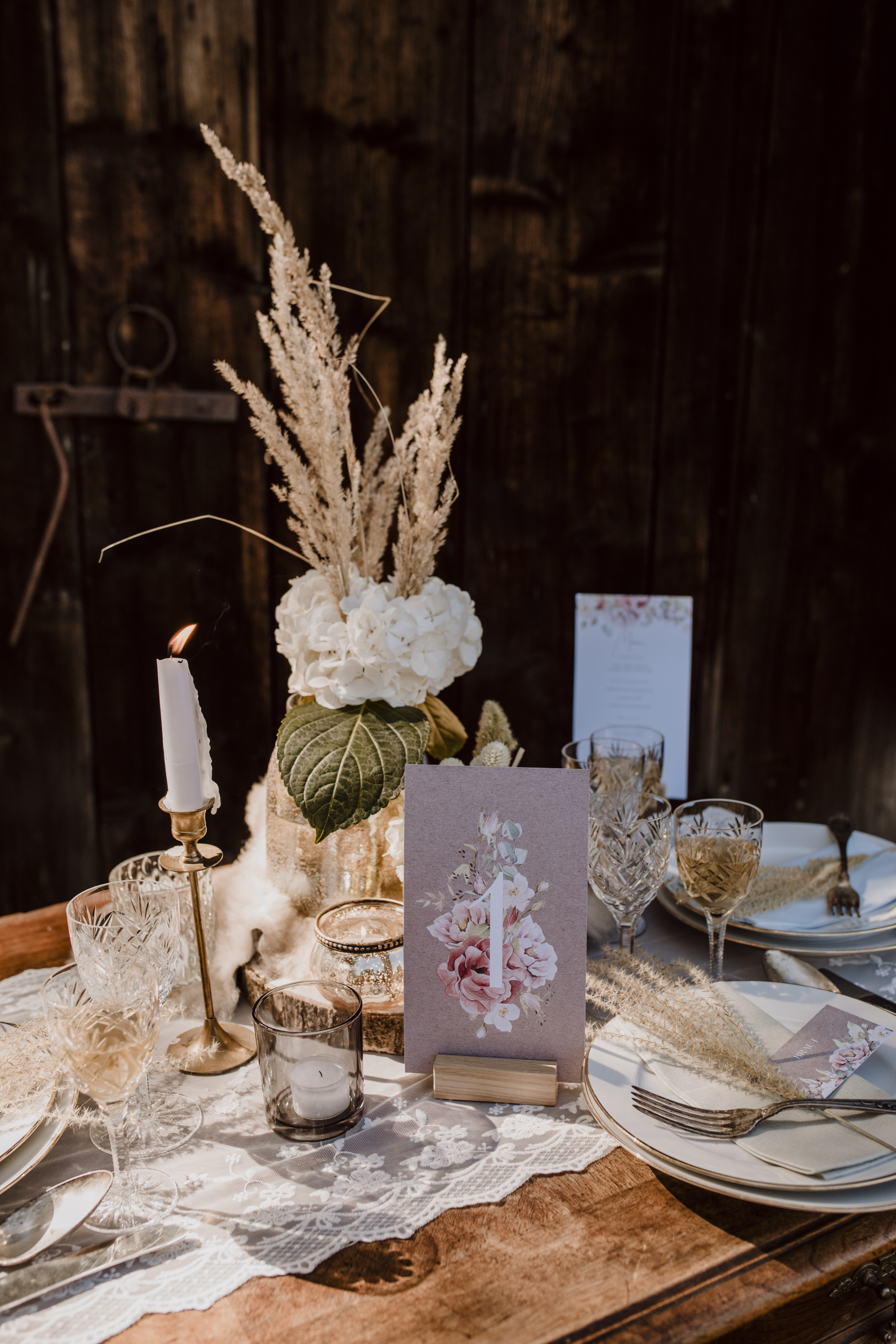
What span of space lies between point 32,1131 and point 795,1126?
57 cm

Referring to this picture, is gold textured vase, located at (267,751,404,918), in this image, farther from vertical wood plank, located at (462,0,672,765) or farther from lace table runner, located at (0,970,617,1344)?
vertical wood plank, located at (462,0,672,765)

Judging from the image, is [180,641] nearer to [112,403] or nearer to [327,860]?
[327,860]

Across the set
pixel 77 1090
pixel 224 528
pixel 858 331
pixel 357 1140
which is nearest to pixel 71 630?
pixel 224 528

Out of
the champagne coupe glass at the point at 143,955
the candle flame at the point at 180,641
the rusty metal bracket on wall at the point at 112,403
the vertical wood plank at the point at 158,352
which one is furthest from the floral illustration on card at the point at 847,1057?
the rusty metal bracket on wall at the point at 112,403

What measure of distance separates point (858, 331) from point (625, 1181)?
1.92 metres

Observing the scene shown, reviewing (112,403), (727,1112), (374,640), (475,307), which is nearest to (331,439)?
(374,640)

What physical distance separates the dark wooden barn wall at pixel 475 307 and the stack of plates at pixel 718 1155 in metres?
1.18

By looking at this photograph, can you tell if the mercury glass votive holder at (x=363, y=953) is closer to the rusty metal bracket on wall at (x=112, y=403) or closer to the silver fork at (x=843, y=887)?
the silver fork at (x=843, y=887)

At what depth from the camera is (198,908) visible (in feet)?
2.64

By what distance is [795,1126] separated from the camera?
67 centimetres

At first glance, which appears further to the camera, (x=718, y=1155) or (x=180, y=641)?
(x=180, y=641)

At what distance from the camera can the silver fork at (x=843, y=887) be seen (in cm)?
102

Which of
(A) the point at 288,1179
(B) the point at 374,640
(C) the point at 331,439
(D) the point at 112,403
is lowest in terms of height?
(A) the point at 288,1179

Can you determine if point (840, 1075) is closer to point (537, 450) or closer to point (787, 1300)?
point (787, 1300)
